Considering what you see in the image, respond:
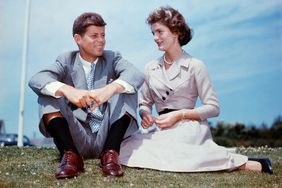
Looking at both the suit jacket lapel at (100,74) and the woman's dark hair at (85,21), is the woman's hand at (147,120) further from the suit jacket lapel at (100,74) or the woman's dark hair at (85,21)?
the woman's dark hair at (85,21)

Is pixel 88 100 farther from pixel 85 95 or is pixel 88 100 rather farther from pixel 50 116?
pixel 50 116

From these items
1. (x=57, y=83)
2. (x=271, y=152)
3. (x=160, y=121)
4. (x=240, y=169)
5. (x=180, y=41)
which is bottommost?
(x=271, y=152)

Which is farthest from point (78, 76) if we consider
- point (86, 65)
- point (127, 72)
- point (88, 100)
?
point (88, 100)

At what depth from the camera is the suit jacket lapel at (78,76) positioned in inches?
163

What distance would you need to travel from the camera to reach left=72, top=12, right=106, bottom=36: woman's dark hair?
4.16m

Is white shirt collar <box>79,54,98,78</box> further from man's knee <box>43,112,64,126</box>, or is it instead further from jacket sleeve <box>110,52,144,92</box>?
man's knee <box>43,112,64,126</box>

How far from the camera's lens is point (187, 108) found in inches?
176

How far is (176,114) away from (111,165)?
909mm

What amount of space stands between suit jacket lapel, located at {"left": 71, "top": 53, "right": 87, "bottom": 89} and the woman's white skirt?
2.13 feet

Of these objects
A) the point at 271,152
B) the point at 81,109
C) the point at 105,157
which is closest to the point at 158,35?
the point at 81,109

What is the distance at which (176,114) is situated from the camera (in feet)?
14.0

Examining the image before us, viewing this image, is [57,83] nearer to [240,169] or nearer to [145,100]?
[145,100]

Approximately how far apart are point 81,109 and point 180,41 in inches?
48.8

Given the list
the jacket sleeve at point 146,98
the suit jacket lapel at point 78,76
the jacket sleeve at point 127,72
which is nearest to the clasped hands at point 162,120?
the jacket sleeve at point 146,98
